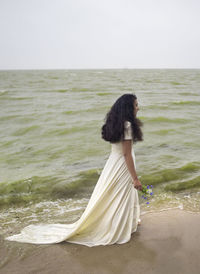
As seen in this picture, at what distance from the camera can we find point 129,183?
334cm

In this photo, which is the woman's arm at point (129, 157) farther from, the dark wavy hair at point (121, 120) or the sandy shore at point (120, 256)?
the sandy shore at point (120, 256)

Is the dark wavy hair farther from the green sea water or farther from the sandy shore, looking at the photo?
the green sea water

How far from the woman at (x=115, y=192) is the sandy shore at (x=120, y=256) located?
0.12m

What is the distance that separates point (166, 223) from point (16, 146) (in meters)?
6.12

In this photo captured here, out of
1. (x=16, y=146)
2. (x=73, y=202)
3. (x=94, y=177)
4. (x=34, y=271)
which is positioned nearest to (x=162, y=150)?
(x=94, y=177)

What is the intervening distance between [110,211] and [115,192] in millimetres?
250

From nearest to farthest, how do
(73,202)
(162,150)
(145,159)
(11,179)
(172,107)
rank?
1. (73,202)
2. (11,179)
3. (145,159)
4. (162,150)
5. (172,107)

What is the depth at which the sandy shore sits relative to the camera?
116 inches

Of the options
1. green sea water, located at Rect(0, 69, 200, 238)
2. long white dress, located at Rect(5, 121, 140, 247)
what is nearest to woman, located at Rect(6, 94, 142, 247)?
long white dress, located at Rect(5, 121, 140, 247)

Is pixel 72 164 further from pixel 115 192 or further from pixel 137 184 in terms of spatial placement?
pixel 137 184

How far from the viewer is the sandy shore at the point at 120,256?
116 inches

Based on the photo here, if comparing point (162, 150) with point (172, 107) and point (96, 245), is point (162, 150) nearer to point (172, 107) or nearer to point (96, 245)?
point (96, 245)

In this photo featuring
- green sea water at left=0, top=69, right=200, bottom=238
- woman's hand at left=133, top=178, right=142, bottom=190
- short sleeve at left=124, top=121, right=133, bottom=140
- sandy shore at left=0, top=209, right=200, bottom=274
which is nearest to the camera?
sandy shore at left=0, top=209, right=200, bottom=274

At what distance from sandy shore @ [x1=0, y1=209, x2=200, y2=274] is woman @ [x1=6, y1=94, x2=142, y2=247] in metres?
0.12
